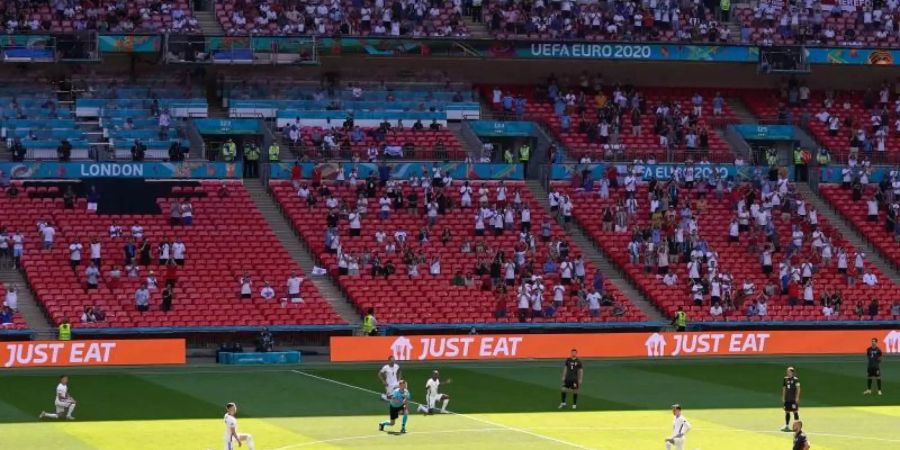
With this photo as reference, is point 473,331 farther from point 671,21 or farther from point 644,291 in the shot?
point 671,21

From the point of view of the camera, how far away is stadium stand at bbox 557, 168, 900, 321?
65.6 metres

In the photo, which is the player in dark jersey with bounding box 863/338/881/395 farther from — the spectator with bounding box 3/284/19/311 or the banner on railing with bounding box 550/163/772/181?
the spectator with bounding box 3/284/19/311

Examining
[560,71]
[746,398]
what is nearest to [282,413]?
[746,398]

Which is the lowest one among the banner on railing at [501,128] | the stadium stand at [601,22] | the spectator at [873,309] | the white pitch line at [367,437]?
the white pitch line at [367,437]

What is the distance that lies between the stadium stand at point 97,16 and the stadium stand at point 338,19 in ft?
6.73

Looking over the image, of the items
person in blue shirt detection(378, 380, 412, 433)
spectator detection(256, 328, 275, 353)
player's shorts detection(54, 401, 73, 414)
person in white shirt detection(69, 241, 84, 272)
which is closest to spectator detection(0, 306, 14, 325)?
person in white shirt detection(69, 241, 84, 272)

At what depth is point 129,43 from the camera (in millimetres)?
70688

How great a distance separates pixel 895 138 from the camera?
7938cm

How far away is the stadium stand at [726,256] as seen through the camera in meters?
65.6

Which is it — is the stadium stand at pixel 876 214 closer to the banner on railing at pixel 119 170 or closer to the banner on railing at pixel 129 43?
the banner on railing at pixel 119 170

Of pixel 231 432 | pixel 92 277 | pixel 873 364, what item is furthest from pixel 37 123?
pixel 231 432

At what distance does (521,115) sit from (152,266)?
21.6 m

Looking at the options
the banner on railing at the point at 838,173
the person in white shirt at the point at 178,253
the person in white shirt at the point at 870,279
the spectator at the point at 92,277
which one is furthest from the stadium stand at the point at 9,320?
the banner on railing at the point at 838,173

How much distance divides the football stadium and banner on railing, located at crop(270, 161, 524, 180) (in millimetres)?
131
